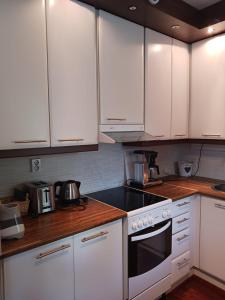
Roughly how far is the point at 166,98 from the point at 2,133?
1.56m

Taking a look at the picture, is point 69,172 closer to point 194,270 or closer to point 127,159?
point 127,159

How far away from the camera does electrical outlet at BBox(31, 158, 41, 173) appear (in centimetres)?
177

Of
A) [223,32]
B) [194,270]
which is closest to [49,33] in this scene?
[223,32]

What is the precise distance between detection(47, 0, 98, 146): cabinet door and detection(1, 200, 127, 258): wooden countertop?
498 mm

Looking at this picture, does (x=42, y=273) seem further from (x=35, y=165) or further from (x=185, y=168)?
(x=185, y=168)

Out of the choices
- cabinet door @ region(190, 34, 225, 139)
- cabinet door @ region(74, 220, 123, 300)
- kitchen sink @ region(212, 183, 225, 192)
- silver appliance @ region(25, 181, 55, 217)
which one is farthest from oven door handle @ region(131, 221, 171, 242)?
cabinet door @ region(190, 34, 225, 139)

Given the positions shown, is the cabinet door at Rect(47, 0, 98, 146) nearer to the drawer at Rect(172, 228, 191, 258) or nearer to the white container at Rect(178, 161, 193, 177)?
the drawer at Rect(172, 228, 191, 258)

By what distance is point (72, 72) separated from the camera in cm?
159

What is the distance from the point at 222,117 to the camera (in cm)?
223

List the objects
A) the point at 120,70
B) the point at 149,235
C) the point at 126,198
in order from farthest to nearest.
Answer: the point at 126,198, the point at 120,70, the point at 149,235

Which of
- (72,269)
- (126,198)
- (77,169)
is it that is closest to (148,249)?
(126,198)

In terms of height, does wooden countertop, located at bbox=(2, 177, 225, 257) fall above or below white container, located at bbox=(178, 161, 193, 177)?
below

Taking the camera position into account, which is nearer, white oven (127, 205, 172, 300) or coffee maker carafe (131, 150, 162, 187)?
white oven (127, 205, 172, 300)

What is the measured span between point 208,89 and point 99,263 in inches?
75.0
